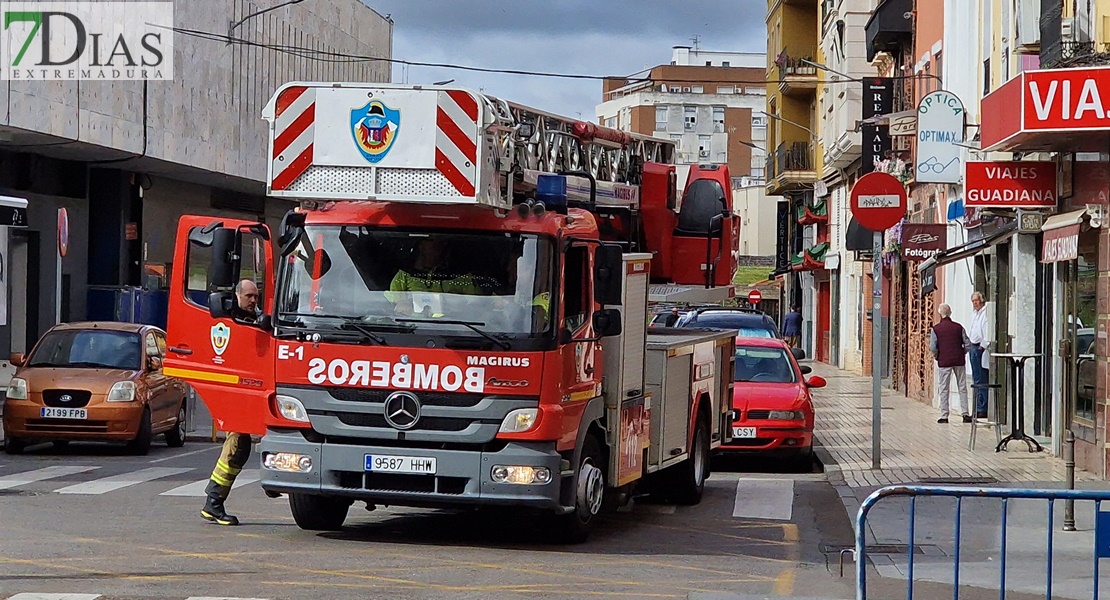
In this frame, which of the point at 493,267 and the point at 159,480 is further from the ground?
the point at 493,267

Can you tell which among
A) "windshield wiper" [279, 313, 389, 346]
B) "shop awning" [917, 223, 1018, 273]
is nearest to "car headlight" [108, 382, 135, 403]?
"windshield wiper" [279, 313, 389, 346]

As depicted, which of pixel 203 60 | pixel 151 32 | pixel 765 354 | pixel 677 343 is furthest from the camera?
pixel 203 60

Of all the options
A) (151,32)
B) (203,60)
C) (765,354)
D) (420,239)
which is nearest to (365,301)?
(420,239)

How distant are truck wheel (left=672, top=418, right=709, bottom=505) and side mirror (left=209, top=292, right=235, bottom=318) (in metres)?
4.81

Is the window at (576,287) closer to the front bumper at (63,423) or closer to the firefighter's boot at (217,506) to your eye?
the firefighter's boot at (217,506)

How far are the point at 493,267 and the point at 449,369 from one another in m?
0.76

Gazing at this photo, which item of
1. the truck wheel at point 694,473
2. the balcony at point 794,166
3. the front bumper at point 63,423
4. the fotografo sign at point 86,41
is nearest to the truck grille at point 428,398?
the truck wheel at point 694,473

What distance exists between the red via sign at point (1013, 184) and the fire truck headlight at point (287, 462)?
1014 cm

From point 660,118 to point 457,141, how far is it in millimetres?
108414

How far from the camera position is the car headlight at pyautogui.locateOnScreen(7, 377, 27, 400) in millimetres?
19281

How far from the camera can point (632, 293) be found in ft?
42.2

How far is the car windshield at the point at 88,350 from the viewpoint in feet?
66.6

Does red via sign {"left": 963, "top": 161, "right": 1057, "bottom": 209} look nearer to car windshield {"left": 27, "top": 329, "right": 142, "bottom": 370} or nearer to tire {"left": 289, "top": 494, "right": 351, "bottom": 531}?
tire {"left": 289, "top": 494, "right": 351, "bottom": 531}

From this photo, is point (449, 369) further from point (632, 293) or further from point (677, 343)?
point (677, 343)
